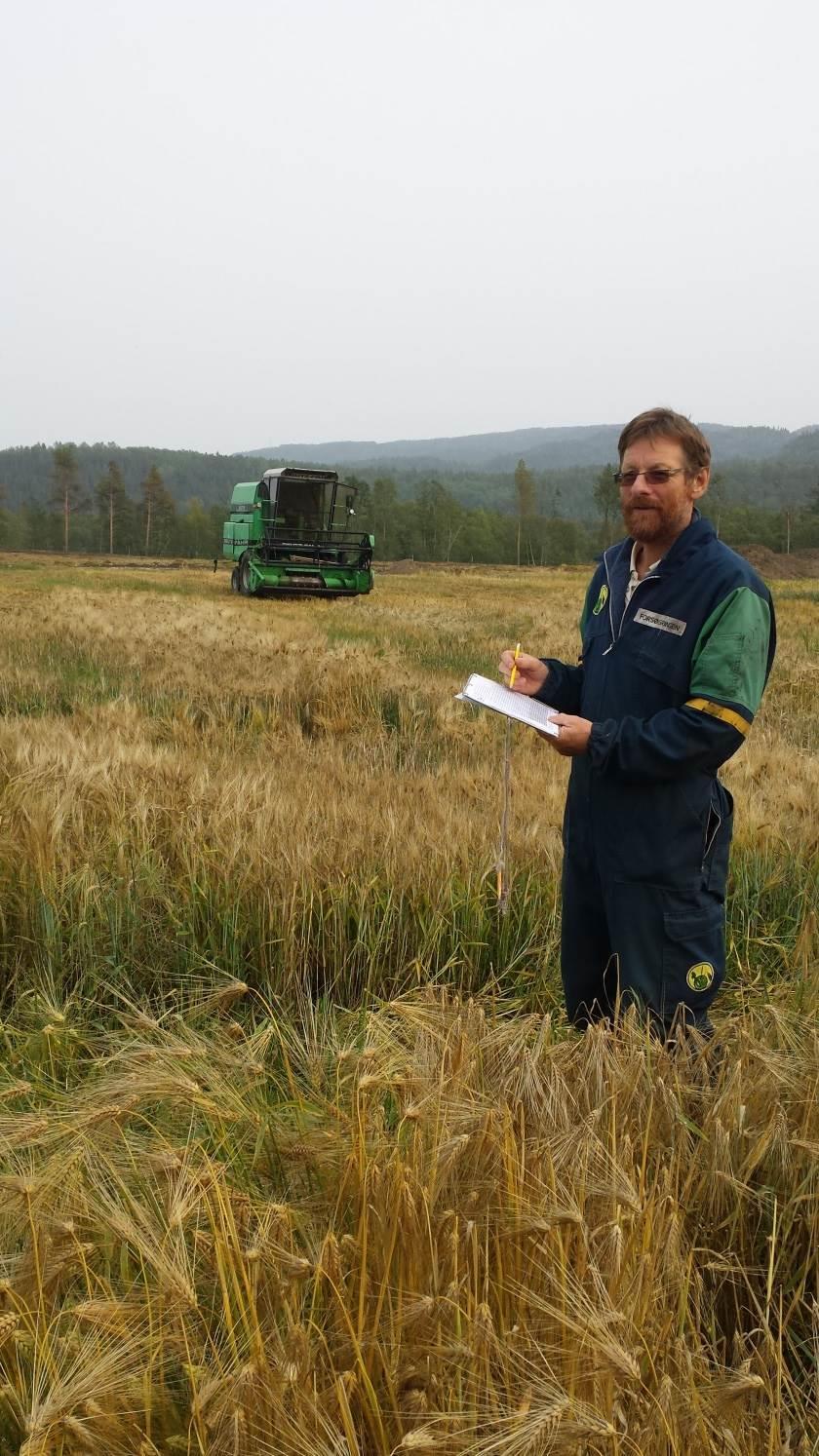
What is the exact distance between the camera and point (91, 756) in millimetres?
4902

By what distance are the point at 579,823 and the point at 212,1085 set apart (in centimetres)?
149

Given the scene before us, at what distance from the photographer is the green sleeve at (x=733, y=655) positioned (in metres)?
2.56

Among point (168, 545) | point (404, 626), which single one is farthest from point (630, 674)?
point (168, 545)

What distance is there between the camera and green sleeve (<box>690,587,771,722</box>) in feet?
8.40

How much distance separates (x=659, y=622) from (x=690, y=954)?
0.95 m

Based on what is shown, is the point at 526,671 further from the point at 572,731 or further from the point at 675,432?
the point at 675,432

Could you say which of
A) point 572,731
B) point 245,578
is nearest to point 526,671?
point 572,731

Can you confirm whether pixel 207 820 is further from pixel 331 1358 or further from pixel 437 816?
pixel 331 1358

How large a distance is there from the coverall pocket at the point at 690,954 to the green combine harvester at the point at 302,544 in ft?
73.6

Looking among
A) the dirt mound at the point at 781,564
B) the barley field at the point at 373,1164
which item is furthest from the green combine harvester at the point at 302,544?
the dirt mound at the point at 781,564

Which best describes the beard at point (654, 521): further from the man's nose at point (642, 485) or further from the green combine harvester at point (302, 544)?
the green combine harvester at point (302, 544)

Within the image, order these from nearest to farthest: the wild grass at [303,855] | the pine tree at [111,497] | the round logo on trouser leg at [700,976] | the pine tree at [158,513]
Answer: the round logo on trouser leg at [700,976] < the wild grass at [303,855] < the pine tree at [111,497] < the pine tree at [158,513]

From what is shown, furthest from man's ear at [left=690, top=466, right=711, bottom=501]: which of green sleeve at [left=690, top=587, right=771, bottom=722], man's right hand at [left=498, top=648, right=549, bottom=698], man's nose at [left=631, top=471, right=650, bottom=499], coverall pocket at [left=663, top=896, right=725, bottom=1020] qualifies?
coverall pocket at [left=663, top=896, right=725, bottom=1020]

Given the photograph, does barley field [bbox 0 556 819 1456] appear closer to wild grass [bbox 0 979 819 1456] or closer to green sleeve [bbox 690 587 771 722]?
wild grass [bbox 0 979 819 1456]
